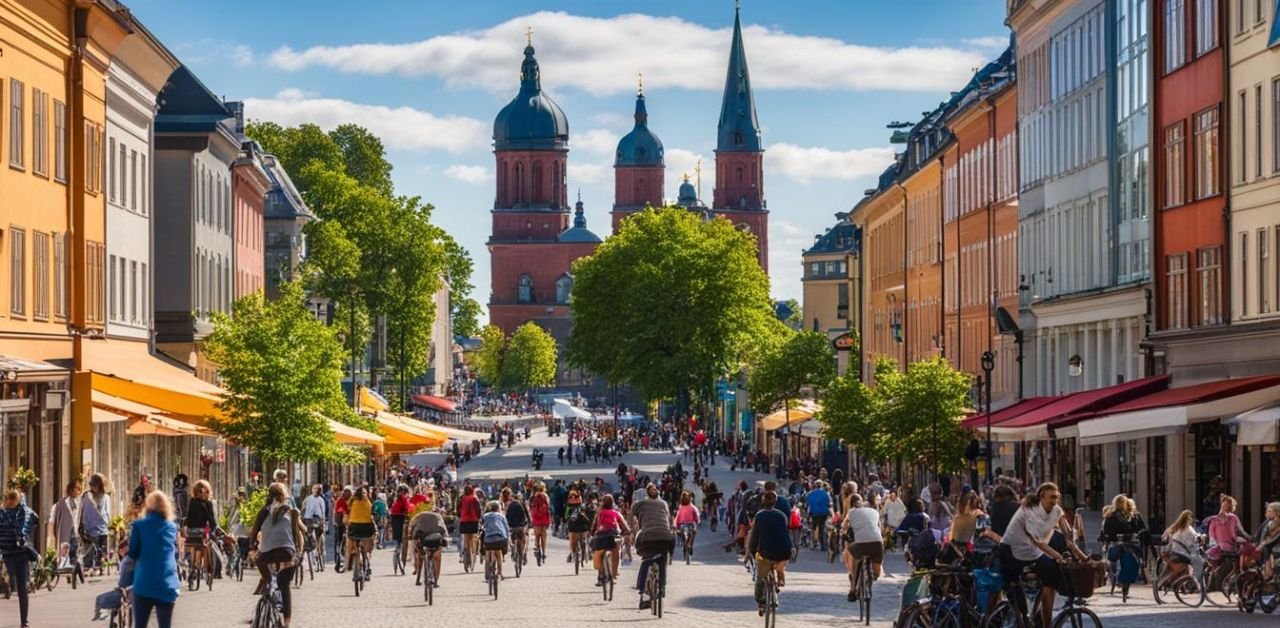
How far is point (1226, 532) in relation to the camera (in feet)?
101

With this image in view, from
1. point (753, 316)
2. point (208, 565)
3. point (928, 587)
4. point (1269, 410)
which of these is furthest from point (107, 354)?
point (753, 316)

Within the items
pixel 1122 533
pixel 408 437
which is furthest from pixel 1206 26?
pixel 408 437

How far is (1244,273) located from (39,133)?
18.8 meters

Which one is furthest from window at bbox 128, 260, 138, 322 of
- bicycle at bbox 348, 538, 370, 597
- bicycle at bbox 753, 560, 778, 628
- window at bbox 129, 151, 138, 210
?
bicycle at bbox 753, 560, 778, 628

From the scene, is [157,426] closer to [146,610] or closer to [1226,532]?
[1226,532]

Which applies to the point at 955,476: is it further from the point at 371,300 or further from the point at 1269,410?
the point at 371,300

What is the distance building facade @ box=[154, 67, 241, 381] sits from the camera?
63.4 meters

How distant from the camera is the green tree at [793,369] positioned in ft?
341

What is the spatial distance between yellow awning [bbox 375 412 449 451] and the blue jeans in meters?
39.9

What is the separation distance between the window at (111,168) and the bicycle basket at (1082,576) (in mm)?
30105

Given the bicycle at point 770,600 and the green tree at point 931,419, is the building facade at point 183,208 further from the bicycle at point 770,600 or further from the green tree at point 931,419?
the bicycle at point 770,600

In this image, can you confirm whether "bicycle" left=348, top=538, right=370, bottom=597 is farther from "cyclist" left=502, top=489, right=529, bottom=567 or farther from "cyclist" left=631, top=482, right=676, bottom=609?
"cyclist" left=502, top=489, right=529, bottom=567

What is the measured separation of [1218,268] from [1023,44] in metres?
Result: 21.5

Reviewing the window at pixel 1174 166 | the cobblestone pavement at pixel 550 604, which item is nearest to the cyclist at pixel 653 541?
the cobblestone pavement at pixel 550 604
